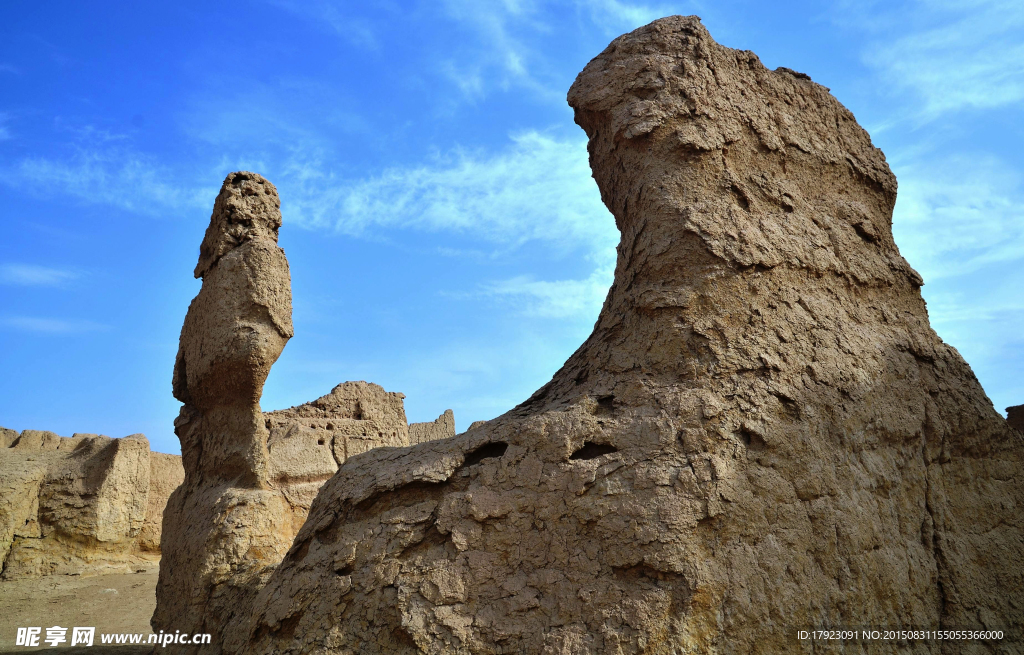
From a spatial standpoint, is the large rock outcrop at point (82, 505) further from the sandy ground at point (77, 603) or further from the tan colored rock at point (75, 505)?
the sandy ground at point (77, 603)

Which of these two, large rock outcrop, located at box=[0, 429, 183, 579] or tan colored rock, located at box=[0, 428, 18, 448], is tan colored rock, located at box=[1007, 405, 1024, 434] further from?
tan colored rock, located at box=[0, 428, 18, 448]

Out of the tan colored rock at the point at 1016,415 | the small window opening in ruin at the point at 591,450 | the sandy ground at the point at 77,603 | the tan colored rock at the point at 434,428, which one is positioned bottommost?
the sandy ground at the point at 77,603

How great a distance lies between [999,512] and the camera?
3.36 metres

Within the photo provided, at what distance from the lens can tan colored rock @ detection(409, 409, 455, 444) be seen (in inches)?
444

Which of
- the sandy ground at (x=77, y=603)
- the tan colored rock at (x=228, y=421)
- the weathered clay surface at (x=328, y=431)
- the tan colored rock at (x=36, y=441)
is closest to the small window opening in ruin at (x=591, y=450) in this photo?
the tan colored rock at (x=228, y=421)

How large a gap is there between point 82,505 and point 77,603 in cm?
151

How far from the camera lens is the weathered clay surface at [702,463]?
2729mm

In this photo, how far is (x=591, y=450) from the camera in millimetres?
3025

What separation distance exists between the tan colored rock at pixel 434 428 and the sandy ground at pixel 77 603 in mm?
3932

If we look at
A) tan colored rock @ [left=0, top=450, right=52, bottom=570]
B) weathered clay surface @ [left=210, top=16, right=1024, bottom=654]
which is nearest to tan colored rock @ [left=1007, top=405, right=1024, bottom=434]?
weathered clay surface @ [left=210, top=16, right=1024, bottom=654]

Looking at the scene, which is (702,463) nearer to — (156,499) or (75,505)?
(75,505)

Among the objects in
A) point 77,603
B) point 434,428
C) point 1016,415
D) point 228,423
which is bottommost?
point 77,603

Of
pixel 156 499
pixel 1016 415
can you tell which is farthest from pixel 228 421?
pixel 1016 415

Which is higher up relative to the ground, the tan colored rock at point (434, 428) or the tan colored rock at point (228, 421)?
the tan colored rock at point (434, 428)
